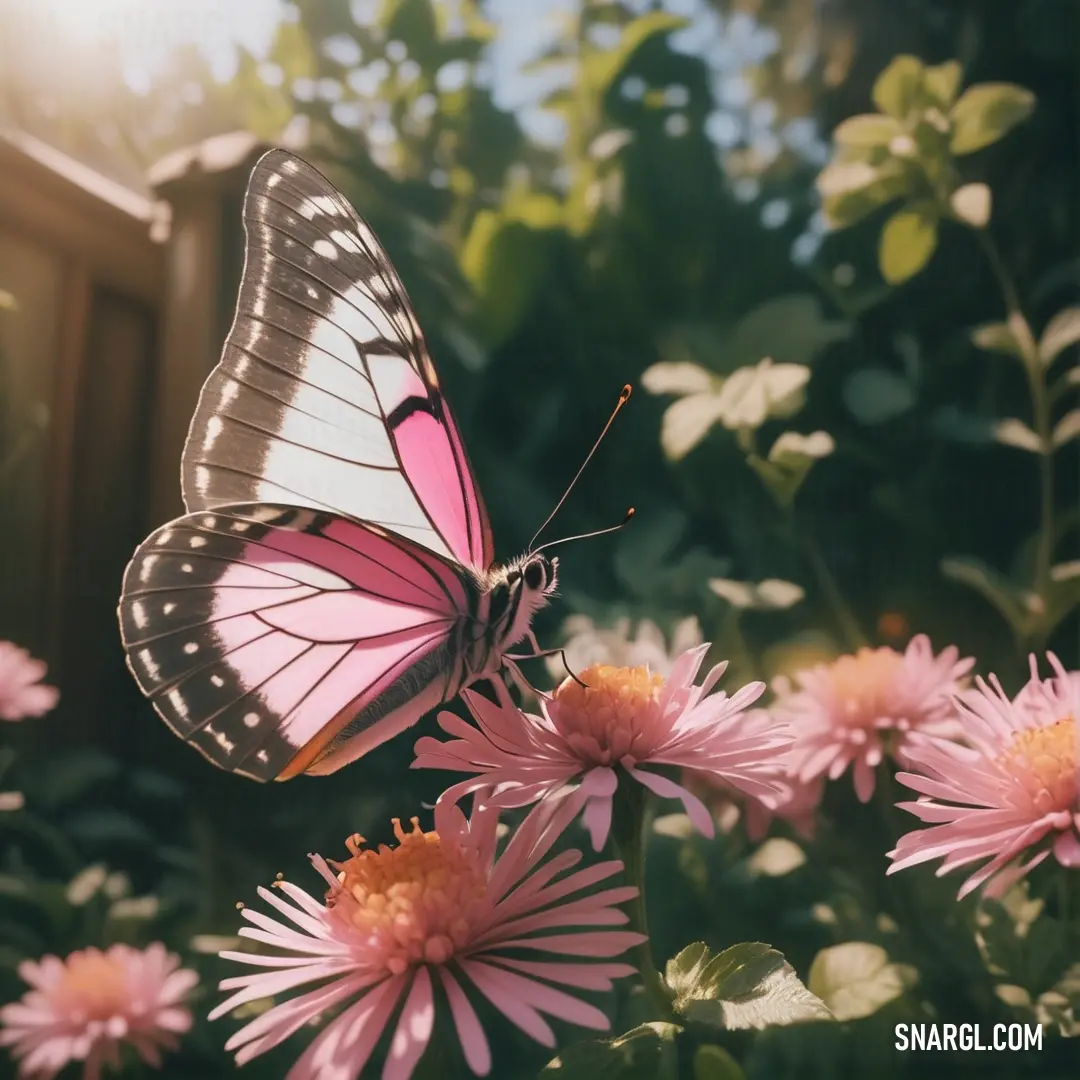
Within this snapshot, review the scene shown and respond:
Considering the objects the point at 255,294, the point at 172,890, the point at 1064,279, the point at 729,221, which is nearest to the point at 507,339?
the point at 729,221

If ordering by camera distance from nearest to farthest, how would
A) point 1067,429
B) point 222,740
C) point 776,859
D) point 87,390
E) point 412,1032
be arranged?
point 412,1032, point 222,740, point 776,859, point 1067,429, point 87,390

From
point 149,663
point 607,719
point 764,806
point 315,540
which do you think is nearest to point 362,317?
point 315,540

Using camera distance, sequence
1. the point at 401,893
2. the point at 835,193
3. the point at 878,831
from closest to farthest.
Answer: the point at 401,893 < the point at 878,831 < the point at 835,193

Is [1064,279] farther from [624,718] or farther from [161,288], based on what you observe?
[161,288]

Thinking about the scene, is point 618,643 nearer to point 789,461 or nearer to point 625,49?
point 789,461

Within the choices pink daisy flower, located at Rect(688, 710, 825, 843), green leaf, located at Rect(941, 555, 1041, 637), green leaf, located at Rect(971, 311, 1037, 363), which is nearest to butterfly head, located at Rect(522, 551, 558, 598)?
pink daisy flower, located at Rect(688, 710, 825, 843)

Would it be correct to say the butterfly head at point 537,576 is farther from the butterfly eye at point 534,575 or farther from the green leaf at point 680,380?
the green leaf at point 680,380
